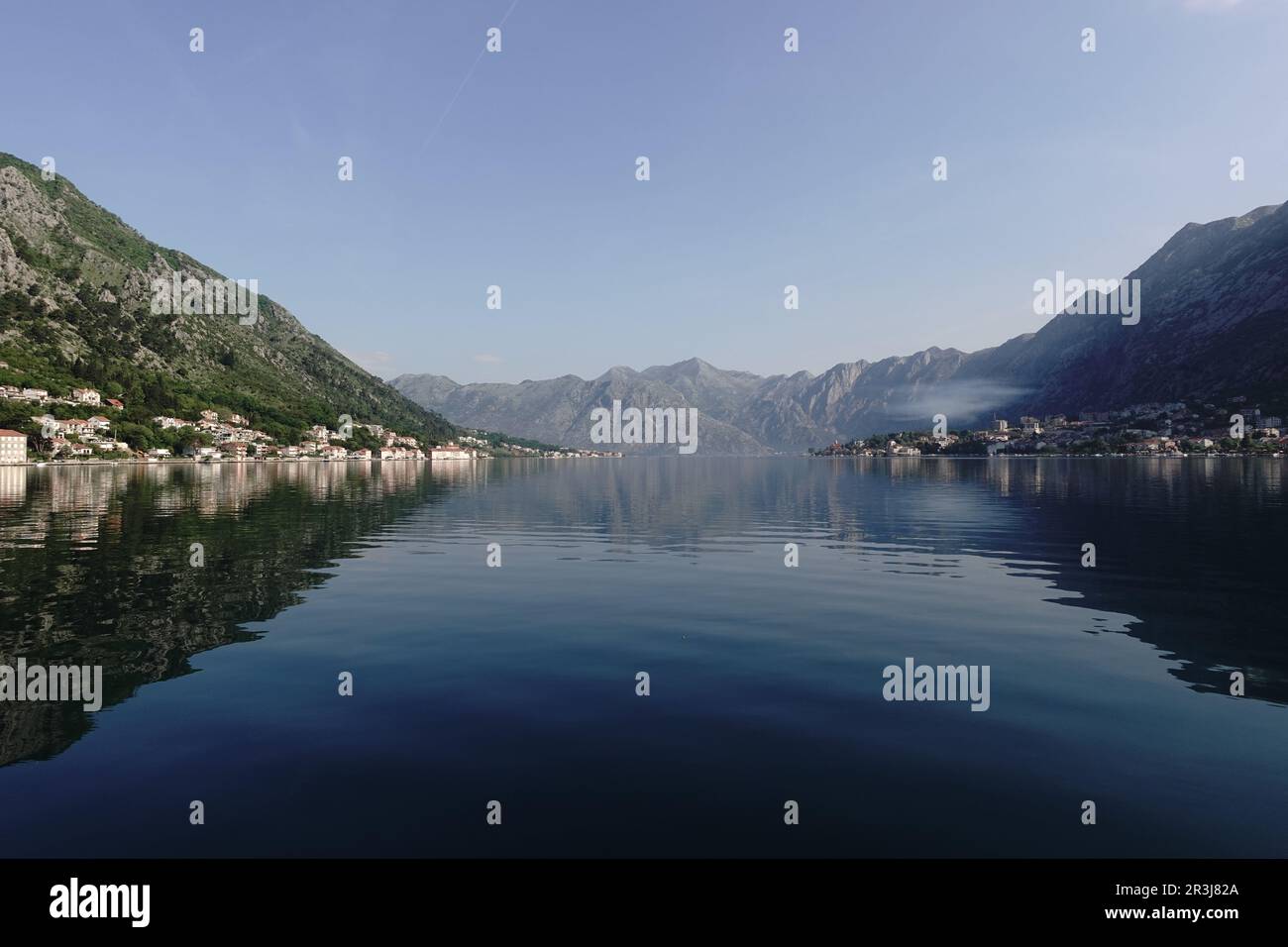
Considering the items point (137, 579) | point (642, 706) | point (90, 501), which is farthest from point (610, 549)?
point (90, 501)

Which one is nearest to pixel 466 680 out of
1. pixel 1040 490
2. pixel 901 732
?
pixel 901 732

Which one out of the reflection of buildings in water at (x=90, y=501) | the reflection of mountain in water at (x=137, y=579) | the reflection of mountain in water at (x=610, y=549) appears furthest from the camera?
the reflection of buildings in water at (x=90, y=501)

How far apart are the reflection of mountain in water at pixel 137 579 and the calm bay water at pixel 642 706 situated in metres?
0.19

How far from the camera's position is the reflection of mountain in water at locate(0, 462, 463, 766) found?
19.0m

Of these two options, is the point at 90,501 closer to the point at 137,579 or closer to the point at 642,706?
the point at 137,579

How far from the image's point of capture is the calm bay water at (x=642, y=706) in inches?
435

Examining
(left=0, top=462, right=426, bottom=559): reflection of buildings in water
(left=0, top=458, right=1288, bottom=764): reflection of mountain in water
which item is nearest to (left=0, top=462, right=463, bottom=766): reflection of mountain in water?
(left=0, top=458, right=1288, bottom=764): reflection of mountain in water

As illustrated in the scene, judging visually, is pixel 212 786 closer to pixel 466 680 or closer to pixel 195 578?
pixel 466 680

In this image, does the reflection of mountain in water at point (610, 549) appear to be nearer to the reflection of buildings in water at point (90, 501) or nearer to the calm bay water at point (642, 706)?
the calm bay water at point (642, 706)

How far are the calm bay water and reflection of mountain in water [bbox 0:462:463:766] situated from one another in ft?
0.64

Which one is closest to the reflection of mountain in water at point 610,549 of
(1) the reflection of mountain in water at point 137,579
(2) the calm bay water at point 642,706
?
(1) the reflection of mountain in water at point 137,579

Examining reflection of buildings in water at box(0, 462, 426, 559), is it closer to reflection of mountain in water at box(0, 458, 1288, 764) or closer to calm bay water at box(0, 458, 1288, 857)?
reflection of mountain in water at box(0, 458, 1288, 764)

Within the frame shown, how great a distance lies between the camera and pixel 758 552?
4347 cm
